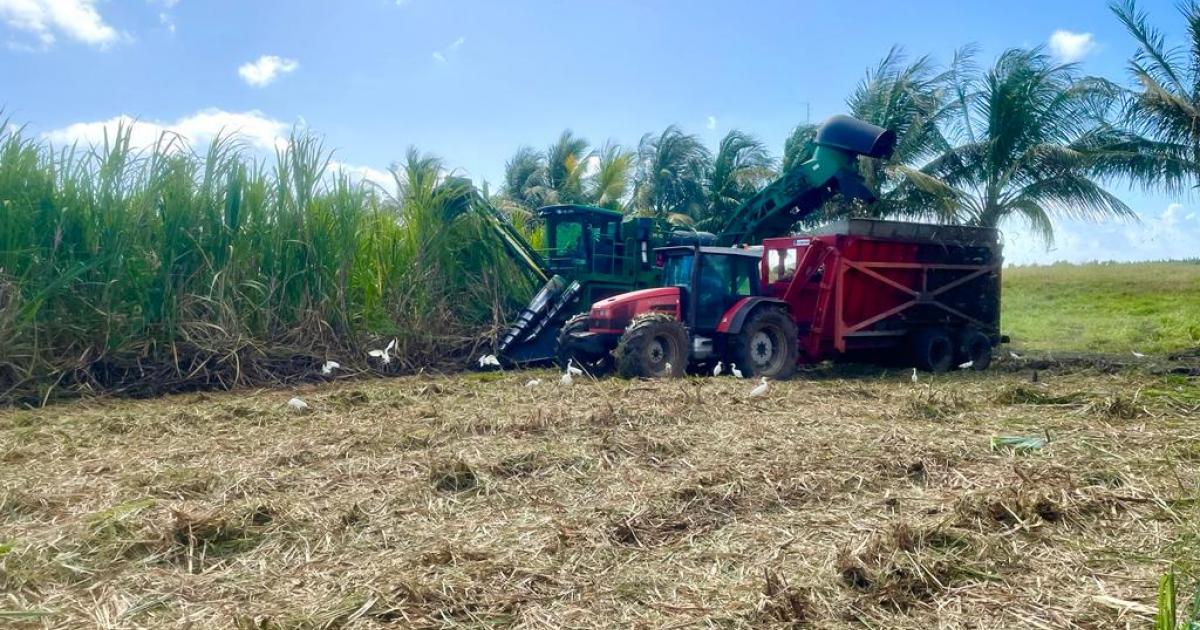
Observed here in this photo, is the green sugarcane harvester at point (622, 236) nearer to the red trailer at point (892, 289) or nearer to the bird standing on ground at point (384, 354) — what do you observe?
the red trailer at point (892, 289)

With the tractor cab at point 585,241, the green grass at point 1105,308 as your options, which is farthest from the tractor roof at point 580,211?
the green grass at point 1105,308

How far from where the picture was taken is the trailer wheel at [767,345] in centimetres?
1050

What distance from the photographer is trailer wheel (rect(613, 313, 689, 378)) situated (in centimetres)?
1000

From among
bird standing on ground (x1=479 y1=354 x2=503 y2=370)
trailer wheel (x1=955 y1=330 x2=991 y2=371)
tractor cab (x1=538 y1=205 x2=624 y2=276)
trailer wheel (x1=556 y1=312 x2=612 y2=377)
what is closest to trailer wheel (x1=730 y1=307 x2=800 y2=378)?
trailer wheel (x1=556 y1=312 x2=612 y2=377)

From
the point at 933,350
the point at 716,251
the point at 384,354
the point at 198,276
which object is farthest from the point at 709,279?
the point at 198,276

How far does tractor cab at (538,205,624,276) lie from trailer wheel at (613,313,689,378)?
2.73 m

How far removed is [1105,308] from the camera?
23359 mm

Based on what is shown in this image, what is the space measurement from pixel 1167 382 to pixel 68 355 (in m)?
10.6

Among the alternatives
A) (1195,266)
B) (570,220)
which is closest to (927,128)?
(570,220)

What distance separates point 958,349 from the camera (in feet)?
40.9

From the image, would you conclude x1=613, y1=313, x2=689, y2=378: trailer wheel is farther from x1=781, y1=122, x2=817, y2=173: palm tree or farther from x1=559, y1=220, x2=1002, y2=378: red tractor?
x1=781, y1=122, x2=817, y2=173: palm tree

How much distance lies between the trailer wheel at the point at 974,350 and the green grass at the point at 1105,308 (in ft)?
13.4

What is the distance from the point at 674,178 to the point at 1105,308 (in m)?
11.8

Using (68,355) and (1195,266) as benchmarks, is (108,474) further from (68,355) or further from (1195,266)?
(1195,266)
